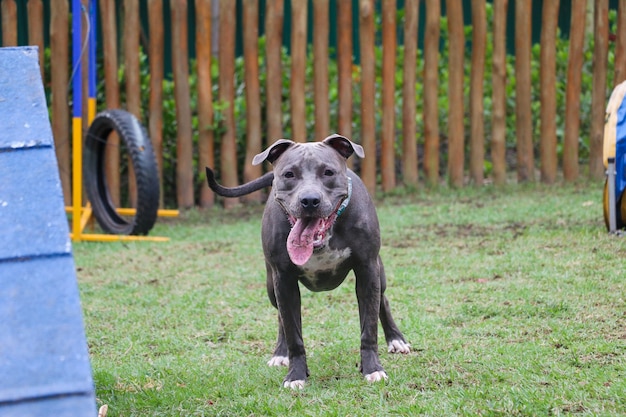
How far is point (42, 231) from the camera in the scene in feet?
10.8

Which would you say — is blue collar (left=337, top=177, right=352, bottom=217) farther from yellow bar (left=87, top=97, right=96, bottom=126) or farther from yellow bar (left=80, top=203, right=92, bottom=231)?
yellow bar (left=87, top=97, right=96, bottom=126)

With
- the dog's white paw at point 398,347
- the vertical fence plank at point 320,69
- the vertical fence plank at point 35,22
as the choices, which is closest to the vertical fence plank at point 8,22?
the vertical fence plank at point 35,22

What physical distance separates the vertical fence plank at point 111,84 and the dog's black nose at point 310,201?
6.26 m

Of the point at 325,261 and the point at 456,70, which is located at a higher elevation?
the point at 456,70

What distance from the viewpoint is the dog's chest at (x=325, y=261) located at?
4.49 meters

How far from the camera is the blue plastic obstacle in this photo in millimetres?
2992

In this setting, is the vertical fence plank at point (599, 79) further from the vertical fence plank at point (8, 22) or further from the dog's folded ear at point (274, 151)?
the dog's folded ear at point (274, 151)

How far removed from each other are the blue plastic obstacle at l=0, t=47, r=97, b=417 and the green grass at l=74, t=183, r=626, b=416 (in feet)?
3.82

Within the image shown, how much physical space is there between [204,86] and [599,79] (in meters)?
4.50

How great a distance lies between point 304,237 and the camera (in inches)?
169

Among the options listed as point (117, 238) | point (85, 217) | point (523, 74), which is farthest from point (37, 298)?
point (523, 74)

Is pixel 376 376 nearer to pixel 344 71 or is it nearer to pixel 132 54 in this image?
Result: pixel 344 71

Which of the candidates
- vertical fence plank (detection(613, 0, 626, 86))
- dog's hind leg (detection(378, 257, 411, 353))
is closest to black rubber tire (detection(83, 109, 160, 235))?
dog's hind leg (detection(378, 257, 411, 353))

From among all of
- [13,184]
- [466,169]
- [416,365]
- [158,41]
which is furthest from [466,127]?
[13,184]
